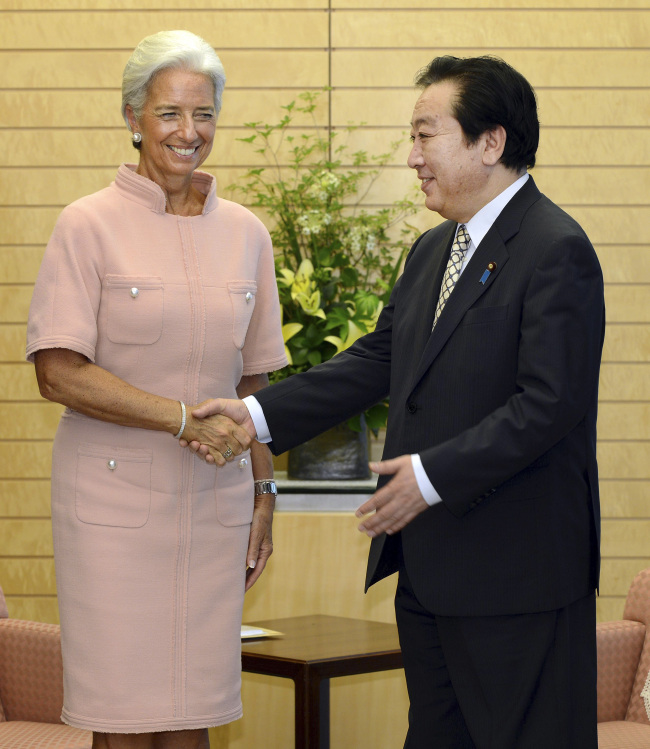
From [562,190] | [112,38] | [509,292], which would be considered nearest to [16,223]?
[112,38]

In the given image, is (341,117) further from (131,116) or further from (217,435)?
(217,435)

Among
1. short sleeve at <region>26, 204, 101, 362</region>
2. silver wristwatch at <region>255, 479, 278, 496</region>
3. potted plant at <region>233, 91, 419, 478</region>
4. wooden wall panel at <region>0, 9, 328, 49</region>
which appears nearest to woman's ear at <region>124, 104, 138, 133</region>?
short sleeve at <region>26, 204, 101, 362</region>

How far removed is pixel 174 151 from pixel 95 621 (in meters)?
0.97

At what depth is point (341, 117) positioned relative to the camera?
418 cm

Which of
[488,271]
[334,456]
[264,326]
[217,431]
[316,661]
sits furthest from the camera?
[334,456]

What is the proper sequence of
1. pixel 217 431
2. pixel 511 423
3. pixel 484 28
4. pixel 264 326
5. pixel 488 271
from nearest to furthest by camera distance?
pixel 511 423
pixel 488 271
pixel 217 431
pixel 264 326
pixel 484 28

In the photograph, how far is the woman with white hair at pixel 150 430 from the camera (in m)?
1.98

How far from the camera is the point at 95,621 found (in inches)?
78.0

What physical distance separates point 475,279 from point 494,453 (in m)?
0.35

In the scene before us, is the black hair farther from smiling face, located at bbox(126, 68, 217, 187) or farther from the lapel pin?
smiling face, located at bbox(126, 68, 217, 187)

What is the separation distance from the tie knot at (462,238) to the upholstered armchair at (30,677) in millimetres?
1610

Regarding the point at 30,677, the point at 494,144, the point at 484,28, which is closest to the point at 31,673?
the point at 30,677

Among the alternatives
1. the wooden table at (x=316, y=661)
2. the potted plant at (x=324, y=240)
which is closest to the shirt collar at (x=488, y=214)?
the wooden table at (x=316, y=661)

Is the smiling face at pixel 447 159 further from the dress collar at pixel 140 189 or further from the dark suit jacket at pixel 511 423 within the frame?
the dress collar at pixel 140 189
